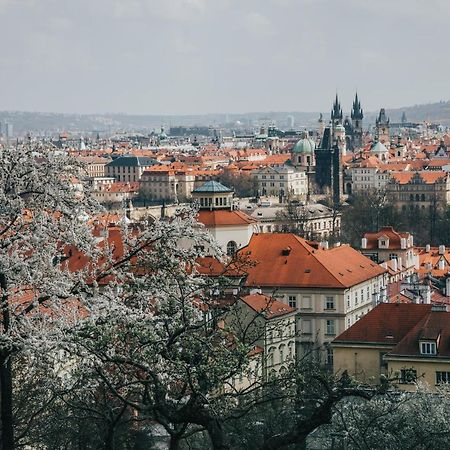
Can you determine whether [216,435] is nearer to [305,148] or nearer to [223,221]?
[223,221]

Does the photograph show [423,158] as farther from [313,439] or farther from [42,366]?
[42,366]

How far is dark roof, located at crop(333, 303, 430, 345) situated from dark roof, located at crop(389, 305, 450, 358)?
1159 mm

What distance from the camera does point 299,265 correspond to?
139 ft

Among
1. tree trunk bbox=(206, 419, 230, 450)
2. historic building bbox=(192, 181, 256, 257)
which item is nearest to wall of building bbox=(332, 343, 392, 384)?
historic building bbox=(192, 181, 256, 257)

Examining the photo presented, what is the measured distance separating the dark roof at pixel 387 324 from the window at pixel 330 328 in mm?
7091

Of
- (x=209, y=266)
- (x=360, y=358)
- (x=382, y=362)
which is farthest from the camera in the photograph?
(x=360, y=358)

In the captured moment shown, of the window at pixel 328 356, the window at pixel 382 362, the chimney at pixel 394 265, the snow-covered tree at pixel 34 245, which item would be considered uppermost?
the snow-covered tree at pixel 34 245

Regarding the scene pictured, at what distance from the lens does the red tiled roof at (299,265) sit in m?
41.5

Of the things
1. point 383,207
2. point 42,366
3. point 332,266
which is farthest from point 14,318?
point 383,207

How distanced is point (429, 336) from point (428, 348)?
26cm

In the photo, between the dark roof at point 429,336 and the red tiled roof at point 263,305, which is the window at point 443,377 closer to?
the dark roof at point 429,336

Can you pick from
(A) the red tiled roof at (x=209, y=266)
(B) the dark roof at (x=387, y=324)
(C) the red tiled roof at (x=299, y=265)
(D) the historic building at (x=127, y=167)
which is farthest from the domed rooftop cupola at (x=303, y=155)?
(B) the dark roof at (x=387, y=324)

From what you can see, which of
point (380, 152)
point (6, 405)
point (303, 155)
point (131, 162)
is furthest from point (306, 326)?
point (131, 162)

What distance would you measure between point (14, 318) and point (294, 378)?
2792 millimetres
